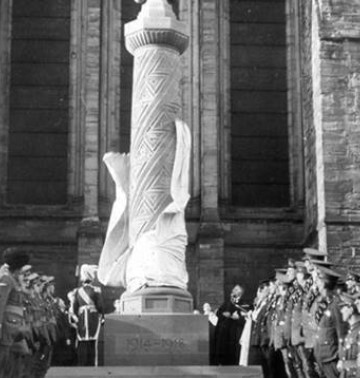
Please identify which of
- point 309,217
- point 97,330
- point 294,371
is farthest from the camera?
point 309,217

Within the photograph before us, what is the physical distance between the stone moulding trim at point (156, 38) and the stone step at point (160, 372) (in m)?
4.46

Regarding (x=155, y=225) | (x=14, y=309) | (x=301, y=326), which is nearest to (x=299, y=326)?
(x=301, y=326)

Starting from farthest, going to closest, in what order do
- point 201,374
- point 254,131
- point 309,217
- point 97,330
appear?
1. point 254,131
2. point 309,217
3. point 97,330
4. point 201,374

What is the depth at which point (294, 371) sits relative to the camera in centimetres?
1355

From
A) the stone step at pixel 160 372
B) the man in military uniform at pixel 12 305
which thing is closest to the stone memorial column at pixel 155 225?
the stone step at pixel 160 372

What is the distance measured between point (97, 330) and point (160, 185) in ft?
9.02

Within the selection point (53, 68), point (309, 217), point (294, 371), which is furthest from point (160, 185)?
point (53, 68)

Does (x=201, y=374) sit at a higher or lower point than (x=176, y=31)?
lower

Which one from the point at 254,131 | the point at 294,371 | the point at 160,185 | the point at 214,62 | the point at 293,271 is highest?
the point at 214,62

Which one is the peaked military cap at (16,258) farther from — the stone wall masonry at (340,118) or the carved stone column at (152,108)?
the stone wall masonry at (340,118)

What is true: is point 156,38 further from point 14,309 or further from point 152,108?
point 14,309

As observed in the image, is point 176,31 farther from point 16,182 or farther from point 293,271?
point 16,182

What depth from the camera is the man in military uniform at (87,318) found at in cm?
1523

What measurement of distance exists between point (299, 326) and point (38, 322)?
11.0 feet
